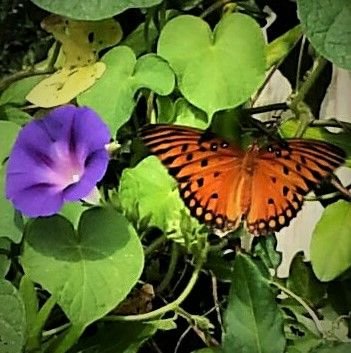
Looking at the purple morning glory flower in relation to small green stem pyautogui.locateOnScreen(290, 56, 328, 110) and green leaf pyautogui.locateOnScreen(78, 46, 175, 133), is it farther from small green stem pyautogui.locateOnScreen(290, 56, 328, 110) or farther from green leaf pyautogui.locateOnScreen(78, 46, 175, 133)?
small green stem pyautogui.locateOnScreen(290, 56, 328, 110)

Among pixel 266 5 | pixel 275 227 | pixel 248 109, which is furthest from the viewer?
pixel 266 5

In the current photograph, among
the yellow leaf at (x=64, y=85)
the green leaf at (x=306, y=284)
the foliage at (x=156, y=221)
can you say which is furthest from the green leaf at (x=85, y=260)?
the green leaf at (x=306, y=284)

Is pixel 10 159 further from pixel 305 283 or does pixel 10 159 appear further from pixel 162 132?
pixel 305 283

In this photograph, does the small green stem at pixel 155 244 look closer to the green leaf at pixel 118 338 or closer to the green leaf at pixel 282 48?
the green leaf at pixel 118 338

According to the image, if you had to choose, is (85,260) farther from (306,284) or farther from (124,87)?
(306,284)

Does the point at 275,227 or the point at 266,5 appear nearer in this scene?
the point at 275,227

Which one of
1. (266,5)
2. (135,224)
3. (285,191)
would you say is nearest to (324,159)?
(285,191)

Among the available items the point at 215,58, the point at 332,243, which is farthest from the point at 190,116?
the point at 332,243
